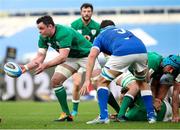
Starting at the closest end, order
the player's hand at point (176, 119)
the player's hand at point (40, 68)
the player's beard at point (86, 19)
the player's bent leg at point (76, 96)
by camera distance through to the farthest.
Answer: the player's hand at point (40, 68) < the player's hand at point (176, 119) < the player's bent leg at point (76, 96) < the player's beard at point (86, 19)

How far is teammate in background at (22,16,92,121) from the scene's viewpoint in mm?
12508

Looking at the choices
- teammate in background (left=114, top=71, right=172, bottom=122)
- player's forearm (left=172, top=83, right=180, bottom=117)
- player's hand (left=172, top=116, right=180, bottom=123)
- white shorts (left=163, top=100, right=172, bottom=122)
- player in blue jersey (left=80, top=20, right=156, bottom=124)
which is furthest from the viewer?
white shorts (left=163, top=100, right=172, bottom=122)

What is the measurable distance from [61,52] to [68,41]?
27 centimetres

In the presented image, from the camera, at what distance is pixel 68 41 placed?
1265 centimetres

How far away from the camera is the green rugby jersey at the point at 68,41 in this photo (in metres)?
12.7

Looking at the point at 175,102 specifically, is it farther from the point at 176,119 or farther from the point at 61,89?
the point at 61,89

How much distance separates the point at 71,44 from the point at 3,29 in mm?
28215

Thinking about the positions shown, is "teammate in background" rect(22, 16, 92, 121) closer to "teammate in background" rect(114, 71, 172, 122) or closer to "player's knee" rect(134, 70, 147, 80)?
"teammate in background" rect(114, 71, 172, 122)

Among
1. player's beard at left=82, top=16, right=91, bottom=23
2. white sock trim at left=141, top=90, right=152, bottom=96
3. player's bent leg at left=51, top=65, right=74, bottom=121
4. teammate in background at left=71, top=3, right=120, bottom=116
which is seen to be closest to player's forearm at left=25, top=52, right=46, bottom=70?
player's bent leg at left=51, top=65, right=74, bottom=121

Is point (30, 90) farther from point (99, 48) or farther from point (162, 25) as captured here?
point (99, 48)

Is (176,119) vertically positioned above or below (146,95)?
below

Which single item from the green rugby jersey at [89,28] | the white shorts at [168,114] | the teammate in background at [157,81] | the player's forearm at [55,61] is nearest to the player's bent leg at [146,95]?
the teammate in background at [157,81]

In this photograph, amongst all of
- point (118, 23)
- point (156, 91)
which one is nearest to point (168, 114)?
point (156, 91)

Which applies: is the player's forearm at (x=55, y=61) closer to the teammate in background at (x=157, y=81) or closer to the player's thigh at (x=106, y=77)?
the player's thigh at (x=106, y=77)
